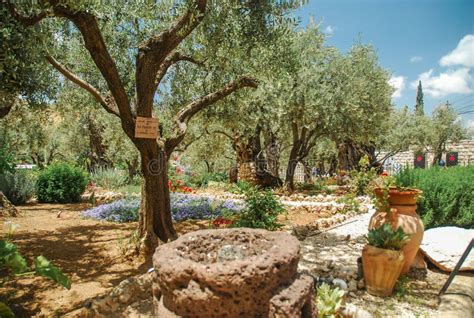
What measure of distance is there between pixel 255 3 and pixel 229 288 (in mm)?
4701

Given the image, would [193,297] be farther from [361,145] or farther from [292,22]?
[361,145]

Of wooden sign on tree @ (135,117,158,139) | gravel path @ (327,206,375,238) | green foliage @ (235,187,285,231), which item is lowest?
gravel path @ (327,206,375,238)

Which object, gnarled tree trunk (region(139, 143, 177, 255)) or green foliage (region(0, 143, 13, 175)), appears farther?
green foliage (region(0, 143, 13, 175))

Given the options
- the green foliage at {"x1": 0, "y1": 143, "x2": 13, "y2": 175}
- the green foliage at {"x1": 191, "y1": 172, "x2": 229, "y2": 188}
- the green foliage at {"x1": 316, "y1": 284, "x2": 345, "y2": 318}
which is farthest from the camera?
the green foliage at {"x1": 191, "y1": 172, "x2": 229, "y2": 188}

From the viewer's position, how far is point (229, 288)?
7.32ft

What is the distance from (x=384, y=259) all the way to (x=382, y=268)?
127 millimetres

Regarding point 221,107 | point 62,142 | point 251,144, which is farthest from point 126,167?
point 221,107

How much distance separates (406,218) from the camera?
14.6 ft

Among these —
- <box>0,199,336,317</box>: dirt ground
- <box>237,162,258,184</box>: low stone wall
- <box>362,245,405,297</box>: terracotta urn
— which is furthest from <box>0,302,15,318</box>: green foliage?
<box>237,162,258,184</box>: low stone wall

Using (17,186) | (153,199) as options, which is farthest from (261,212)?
(17,186)

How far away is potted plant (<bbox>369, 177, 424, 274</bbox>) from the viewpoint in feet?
14.4

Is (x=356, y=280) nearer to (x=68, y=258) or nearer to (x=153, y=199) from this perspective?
(x=153, y=199)

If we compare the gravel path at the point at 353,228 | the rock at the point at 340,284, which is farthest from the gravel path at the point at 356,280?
the gravel path at the point at 353,228

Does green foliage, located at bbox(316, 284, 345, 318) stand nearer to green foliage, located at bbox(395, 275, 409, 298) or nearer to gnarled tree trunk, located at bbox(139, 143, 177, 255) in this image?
green foliage, located at bbox(395, 275, 409, 298)
